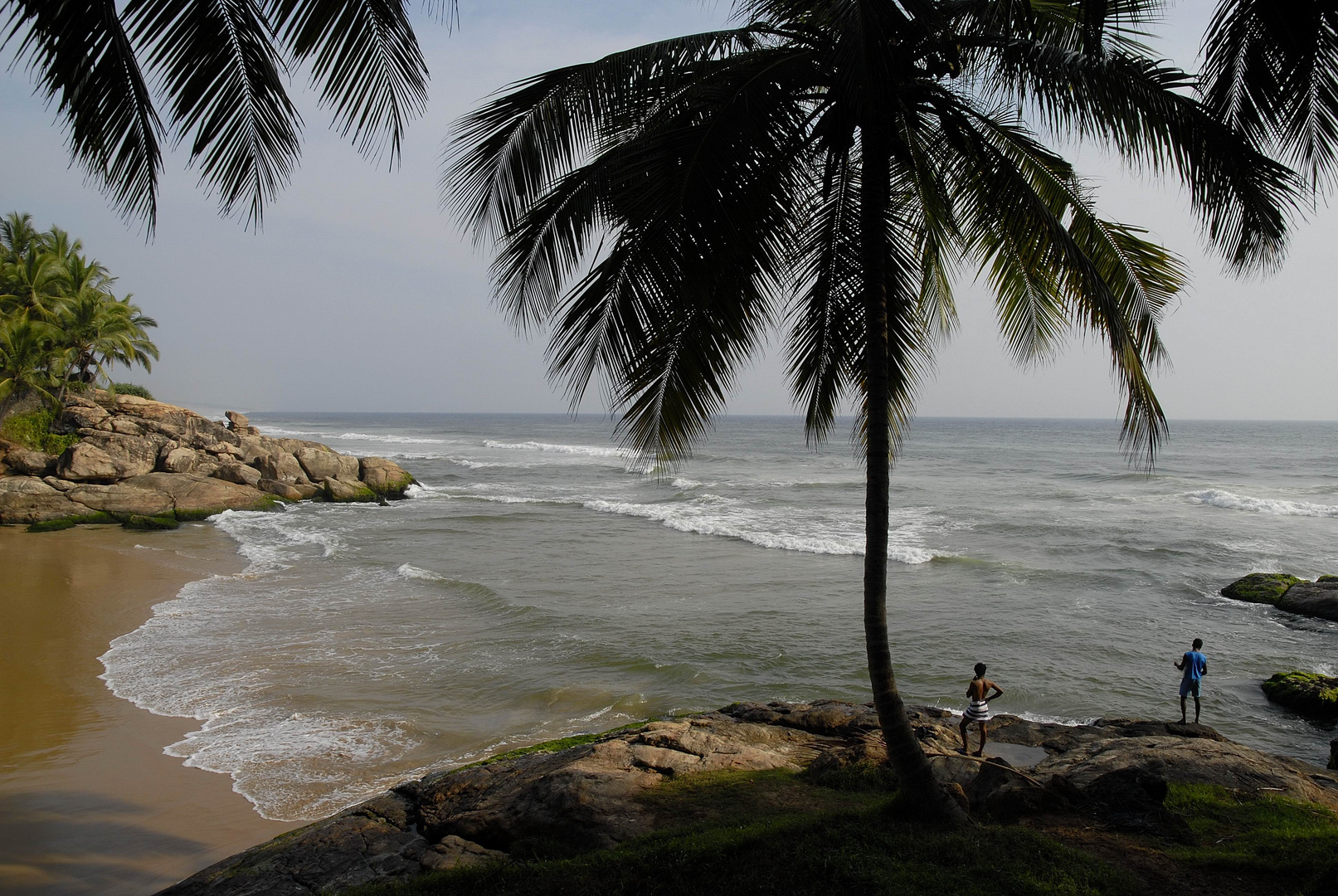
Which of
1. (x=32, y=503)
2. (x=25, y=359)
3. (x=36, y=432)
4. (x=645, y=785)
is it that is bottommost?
(x=32, y=503)

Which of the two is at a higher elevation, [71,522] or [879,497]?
[879,497]

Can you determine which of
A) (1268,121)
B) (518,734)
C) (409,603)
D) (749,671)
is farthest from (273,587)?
(1268,121)

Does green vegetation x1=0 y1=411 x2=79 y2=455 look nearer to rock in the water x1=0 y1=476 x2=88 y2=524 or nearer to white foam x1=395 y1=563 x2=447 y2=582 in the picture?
rock in the water x1=0 y1=476 x2=88 y2=524

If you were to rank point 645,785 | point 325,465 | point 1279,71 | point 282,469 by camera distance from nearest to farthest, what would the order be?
point 1279,71
point 645,785
point 282,469
point 325,465

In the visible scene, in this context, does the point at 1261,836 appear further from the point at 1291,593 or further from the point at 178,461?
the point at 178,461

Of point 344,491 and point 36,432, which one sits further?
point 344,491

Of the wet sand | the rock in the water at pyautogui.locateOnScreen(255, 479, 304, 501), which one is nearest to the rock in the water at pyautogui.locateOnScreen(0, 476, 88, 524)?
the rock in the water at pyautogui.locateOnScreen(255, 479, 304, 501)

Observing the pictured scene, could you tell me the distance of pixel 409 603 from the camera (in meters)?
15.7

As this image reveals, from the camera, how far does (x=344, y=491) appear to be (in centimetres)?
3020

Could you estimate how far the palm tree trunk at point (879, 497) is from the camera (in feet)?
15.4

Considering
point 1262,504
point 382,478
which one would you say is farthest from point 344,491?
point 1262,504

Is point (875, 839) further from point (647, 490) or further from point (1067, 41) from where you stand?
point (647, 490)

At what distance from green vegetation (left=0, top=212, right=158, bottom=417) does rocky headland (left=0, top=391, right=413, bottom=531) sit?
1282 mm

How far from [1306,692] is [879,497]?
1026 cm
